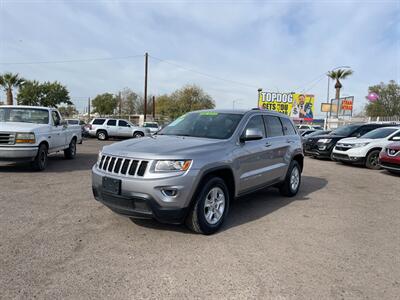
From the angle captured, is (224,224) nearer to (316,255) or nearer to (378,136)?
(316,255)

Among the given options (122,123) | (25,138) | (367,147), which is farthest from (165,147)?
(122,123)

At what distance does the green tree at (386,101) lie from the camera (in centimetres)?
5575

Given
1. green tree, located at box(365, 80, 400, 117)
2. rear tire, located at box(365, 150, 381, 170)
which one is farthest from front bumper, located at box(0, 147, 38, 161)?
green tree, located at box(365, 80, 400, 117)

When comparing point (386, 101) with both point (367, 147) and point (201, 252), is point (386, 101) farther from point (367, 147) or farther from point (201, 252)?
point (201, 252)

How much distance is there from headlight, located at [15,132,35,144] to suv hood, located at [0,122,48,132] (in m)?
0.11

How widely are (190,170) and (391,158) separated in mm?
8448

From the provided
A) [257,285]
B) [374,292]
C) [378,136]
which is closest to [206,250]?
[257,285]

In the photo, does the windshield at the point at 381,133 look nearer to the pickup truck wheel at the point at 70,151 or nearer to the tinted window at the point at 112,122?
the pickup truck wheel at the point at 70,151

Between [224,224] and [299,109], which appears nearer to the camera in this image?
[224,224]

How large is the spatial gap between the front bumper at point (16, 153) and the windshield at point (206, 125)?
4622 millimetres

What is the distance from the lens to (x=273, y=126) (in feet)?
21.5

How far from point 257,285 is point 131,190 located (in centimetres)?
185

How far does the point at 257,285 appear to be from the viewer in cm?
329

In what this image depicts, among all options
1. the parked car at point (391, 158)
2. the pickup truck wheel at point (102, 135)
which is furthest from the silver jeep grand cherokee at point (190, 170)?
the pickup truck wheel at point (102, 135)
